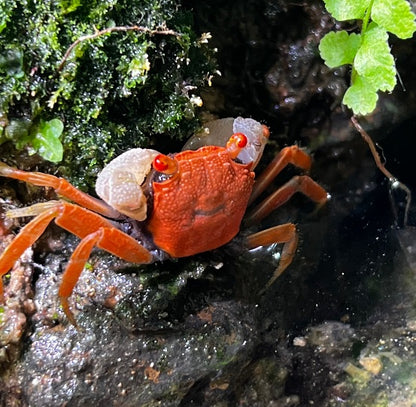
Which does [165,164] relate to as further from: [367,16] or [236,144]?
[367,16]

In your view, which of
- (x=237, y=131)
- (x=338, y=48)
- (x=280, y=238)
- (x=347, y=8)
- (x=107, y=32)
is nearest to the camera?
(x=107, y=32)

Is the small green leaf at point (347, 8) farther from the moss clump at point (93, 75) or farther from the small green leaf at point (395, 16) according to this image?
the moss clump at point (93, 75)

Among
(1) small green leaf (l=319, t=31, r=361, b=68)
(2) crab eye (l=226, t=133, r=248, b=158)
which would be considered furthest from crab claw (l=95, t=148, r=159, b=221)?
(1) small green leaf (l=319, t=31, r=361, b=68)

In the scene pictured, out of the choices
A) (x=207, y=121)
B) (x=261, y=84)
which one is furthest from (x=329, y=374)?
(x=261, y=84)

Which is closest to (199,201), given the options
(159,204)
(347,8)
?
(159,204)

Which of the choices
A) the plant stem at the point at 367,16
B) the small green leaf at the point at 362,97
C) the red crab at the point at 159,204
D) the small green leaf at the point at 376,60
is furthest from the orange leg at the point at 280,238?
the plant stem at the point at 367,16
